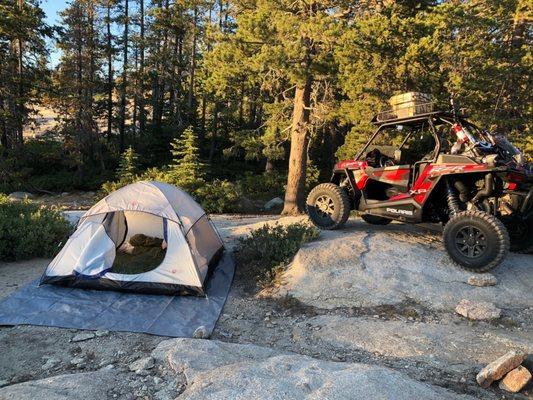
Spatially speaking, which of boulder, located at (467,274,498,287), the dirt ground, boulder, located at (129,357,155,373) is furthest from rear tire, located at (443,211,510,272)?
boulder, located at (129,357,155,373)

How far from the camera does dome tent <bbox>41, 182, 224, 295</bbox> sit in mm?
6359

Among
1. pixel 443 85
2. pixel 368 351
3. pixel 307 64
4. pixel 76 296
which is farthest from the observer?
pixel 443 85

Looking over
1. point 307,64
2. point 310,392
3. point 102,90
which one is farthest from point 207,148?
point 310,392

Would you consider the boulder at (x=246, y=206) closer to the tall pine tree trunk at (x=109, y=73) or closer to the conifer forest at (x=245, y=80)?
the conifer forest at (x=245, y=80)

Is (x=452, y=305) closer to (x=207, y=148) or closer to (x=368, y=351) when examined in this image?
(x=368, y=351)

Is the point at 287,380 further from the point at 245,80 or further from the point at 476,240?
the point at 245,80

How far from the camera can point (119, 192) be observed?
23.3 ft

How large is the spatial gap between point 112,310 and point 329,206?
174 inches

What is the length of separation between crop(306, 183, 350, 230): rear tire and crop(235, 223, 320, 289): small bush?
54cm

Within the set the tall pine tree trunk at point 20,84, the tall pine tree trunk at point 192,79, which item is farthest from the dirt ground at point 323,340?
the tall pine tree trunk at point 192,79

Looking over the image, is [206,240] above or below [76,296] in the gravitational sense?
above

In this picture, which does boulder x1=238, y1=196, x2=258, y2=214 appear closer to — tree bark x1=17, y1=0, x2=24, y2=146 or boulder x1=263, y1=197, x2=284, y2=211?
boulder x1=263, y1=197, x2=284, y2=211

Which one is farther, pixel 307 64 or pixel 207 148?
pixel 207 148

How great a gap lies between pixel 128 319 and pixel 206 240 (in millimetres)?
2286
